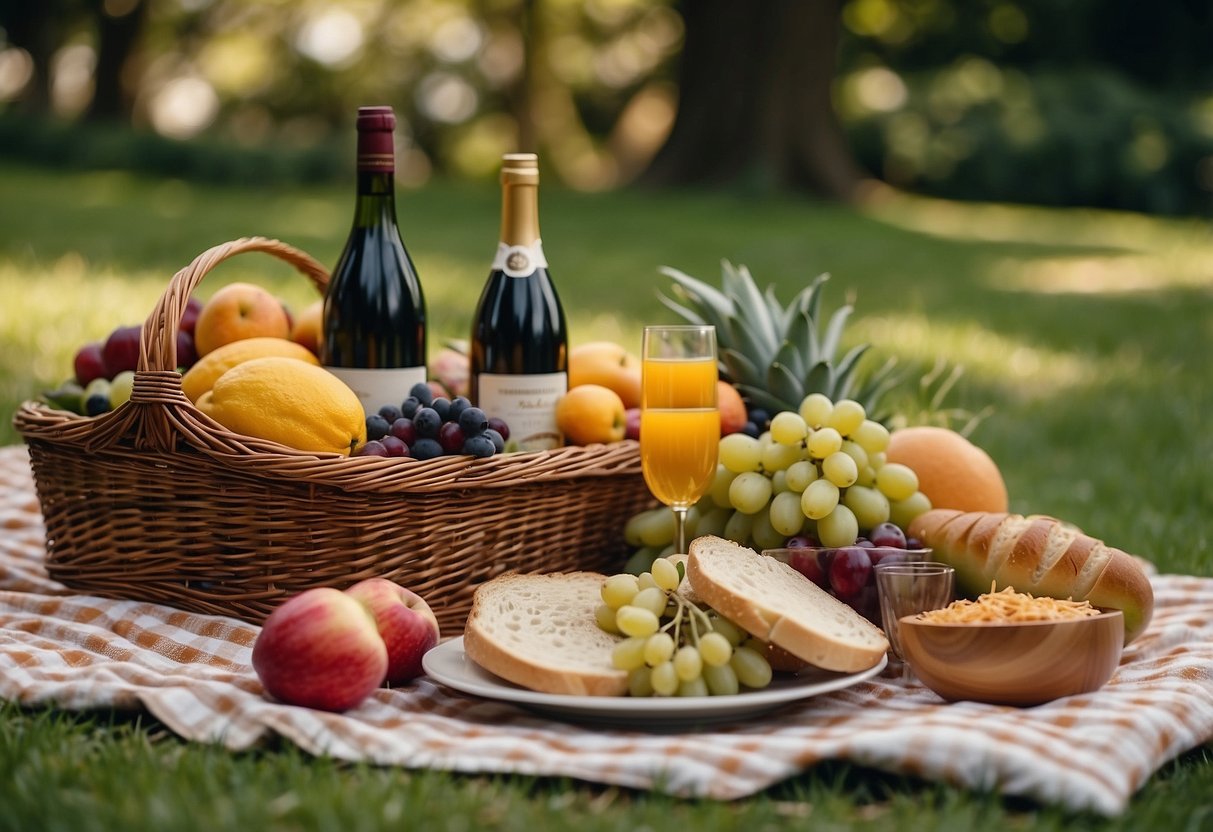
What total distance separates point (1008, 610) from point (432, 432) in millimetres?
1105

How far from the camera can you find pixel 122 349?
2.98m

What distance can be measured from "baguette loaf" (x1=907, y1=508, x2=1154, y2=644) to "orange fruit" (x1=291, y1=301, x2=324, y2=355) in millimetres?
1438

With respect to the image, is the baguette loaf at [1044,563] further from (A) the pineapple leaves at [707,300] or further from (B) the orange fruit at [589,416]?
(A) the pineapple leaves at [707,300]

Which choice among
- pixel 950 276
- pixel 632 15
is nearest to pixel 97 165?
pixel 950 276

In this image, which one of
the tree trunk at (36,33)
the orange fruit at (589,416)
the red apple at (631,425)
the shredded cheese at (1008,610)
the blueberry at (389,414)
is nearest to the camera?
the shredded cheese at (1008,610)

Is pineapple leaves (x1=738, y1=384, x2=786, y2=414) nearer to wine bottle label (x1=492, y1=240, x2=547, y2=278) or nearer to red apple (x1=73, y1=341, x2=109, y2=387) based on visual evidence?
wine bottle label (x1=492, y1=240, x2=547, y2=278)

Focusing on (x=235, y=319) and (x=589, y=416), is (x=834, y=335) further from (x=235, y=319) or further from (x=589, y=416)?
(x=235, y=319)

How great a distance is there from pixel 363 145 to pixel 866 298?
507cm

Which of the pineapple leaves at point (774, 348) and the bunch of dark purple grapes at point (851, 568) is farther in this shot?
the pineapple leaves at point (774, 348)

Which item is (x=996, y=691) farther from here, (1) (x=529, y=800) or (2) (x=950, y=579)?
(1) (x=529, y=800)

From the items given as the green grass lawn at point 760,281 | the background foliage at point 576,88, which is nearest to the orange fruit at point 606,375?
the green grass lawn at point 760,281

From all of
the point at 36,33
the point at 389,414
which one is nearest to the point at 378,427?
the point at 389,414

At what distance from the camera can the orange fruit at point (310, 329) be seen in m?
3.01

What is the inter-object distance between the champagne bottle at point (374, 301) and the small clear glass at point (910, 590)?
3.58 ft
